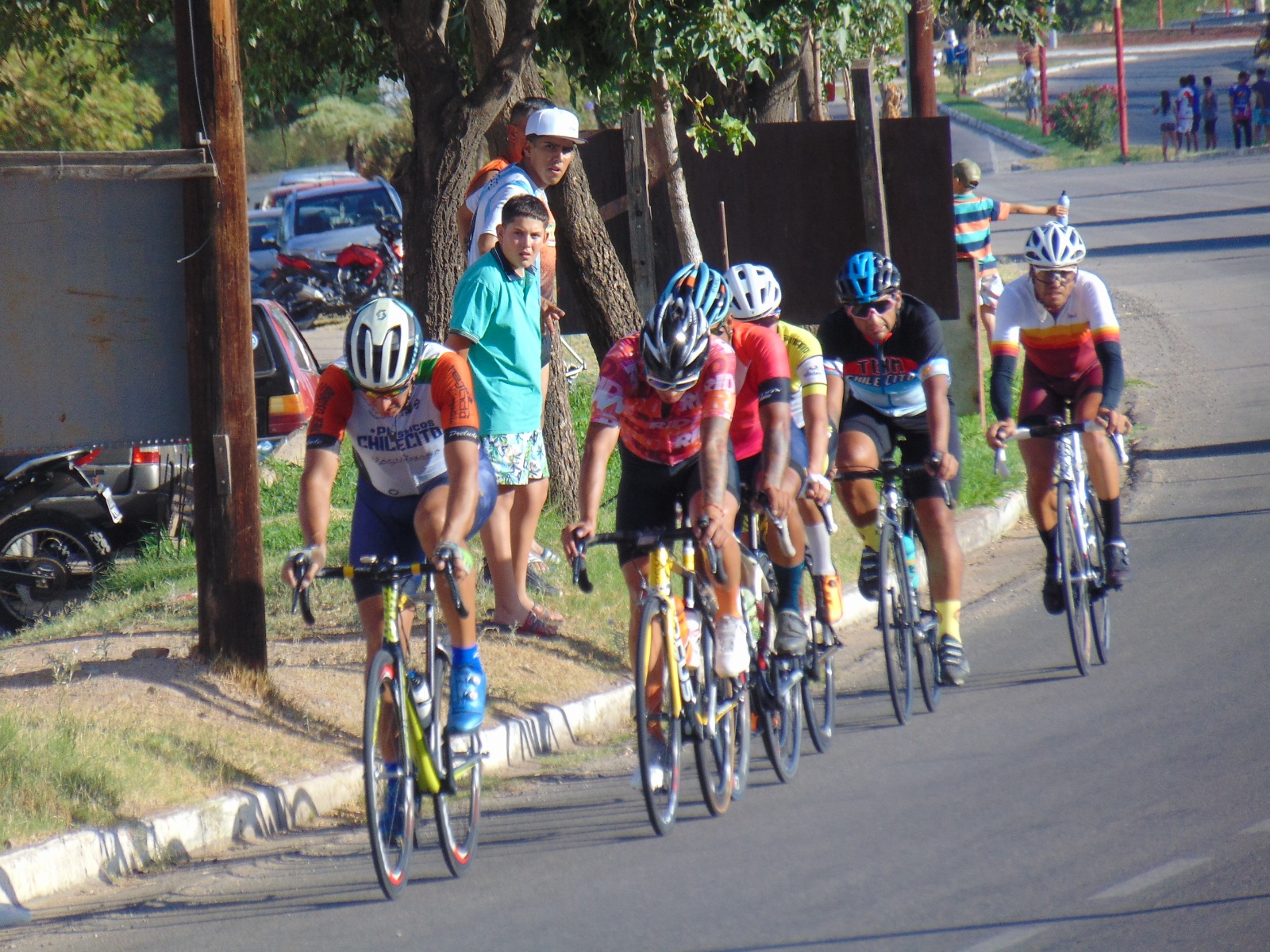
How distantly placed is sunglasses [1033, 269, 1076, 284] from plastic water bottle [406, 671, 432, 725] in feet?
13.0

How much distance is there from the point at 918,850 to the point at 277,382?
24.6 ft

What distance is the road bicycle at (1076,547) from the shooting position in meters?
7.32

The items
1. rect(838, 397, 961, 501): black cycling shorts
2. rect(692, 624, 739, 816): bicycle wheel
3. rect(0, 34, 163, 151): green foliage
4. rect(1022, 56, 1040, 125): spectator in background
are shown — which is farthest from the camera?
rect(1022, 56, 1040, 125): spectator in background

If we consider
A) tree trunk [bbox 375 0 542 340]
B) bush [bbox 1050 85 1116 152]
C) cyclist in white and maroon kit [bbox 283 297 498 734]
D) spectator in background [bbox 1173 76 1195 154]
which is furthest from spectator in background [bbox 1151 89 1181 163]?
cyclist in white and maroon kit [bbox 283 297 498 734]

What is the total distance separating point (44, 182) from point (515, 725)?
313cm

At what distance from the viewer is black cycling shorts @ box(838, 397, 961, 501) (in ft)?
23.6

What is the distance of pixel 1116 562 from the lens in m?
7.65

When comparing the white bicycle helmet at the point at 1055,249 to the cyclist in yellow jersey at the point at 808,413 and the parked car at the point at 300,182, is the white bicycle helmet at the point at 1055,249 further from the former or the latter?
the parked car at the point at 300,182

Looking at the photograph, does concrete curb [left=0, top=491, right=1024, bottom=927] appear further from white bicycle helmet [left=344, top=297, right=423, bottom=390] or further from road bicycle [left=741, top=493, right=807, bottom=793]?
white bicycle helmet [left=344, top=297, right=423, bottom=390]

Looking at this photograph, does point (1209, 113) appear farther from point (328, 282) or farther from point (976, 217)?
point (976, 217)

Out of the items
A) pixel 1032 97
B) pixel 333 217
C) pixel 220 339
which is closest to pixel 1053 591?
pixel 220 339

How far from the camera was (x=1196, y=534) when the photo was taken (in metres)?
9.74

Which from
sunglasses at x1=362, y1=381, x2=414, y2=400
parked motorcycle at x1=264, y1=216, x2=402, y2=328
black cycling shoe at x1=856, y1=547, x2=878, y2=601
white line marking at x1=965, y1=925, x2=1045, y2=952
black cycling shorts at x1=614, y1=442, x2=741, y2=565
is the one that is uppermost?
parked motorcycle at x1=264, y1=216, x2=402, y2=328

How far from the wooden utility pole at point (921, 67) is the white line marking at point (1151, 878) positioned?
1122cm
